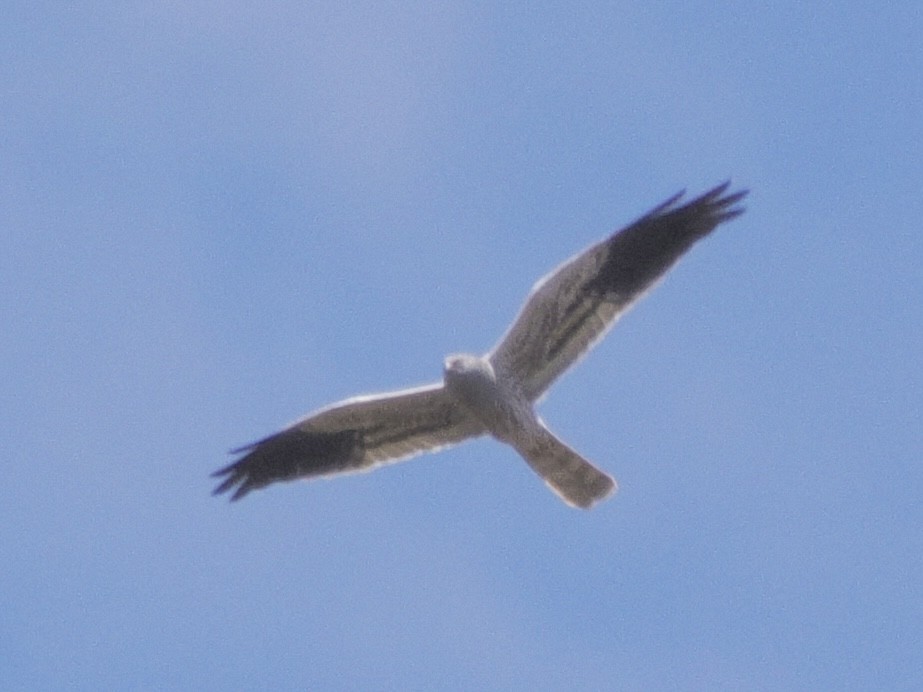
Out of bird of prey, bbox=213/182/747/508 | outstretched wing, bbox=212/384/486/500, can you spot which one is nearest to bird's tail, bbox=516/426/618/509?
bird of prey, bbox=213/182/747/508

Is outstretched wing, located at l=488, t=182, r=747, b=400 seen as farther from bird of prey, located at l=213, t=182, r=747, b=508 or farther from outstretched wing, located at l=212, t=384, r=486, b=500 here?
outstretched wing, located at l=212, t=384, r=486, b=500

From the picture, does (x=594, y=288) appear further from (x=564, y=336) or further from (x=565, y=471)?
(x=565, y=471)

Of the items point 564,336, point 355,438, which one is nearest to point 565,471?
point 564,336

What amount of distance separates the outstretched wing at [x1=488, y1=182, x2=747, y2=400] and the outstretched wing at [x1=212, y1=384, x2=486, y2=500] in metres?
0.66

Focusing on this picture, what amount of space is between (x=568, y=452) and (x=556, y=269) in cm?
122

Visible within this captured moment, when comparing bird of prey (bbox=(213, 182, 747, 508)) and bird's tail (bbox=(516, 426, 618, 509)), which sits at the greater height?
bird of prey (bbox=(213, 182, 747, 508))

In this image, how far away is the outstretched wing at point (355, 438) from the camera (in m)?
16.2

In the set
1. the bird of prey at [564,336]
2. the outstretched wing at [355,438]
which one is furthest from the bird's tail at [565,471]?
the outstretched wing at [355,438]

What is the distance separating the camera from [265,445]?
1683cm

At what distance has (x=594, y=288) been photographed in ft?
51.2

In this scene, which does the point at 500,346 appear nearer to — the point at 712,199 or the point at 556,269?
the point at 556,269

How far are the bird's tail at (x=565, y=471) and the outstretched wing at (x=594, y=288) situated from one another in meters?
0.36

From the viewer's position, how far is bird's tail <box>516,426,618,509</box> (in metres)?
15.5

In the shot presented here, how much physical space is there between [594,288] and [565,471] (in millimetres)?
1245
